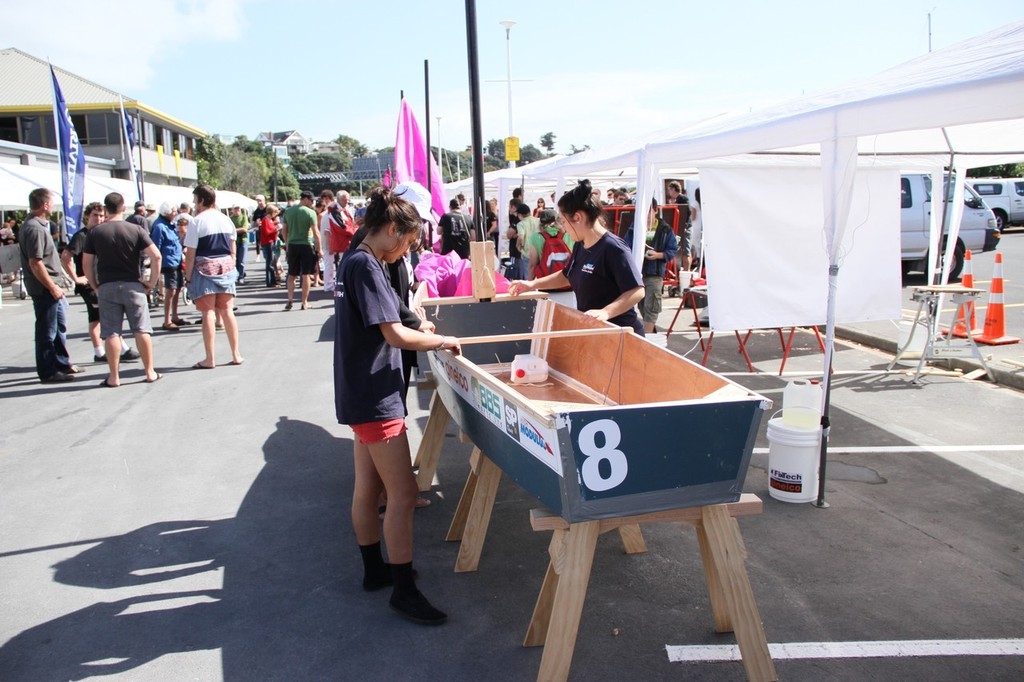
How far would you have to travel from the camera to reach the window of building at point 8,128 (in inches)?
1502

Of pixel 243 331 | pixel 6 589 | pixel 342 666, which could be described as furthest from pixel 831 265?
pixel 243 331

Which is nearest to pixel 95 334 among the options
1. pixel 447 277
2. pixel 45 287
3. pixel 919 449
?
pixel 45 287

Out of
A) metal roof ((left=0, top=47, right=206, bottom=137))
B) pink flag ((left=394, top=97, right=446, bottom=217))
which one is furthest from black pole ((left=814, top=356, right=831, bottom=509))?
metal roof ((left=0, top=47, right=206, bottom=137))

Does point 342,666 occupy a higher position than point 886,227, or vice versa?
point 886,227

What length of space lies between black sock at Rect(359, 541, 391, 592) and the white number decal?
4.86ft

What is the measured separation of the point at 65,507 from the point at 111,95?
141ft

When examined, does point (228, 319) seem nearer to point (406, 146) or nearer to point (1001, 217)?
point (406, 146)

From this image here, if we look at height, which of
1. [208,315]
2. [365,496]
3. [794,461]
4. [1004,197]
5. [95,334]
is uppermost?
[1004,197]

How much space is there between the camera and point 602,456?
103 inches

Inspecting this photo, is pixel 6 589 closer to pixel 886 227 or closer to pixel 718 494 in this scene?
pixel 718 494

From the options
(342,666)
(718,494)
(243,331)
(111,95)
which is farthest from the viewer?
(111,95)

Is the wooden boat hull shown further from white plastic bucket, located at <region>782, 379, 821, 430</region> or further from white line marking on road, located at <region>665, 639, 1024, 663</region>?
white plastic bucket, located at <region>782, 379, 821, 430</region>

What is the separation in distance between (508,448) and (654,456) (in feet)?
2.30

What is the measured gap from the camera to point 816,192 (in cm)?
814
